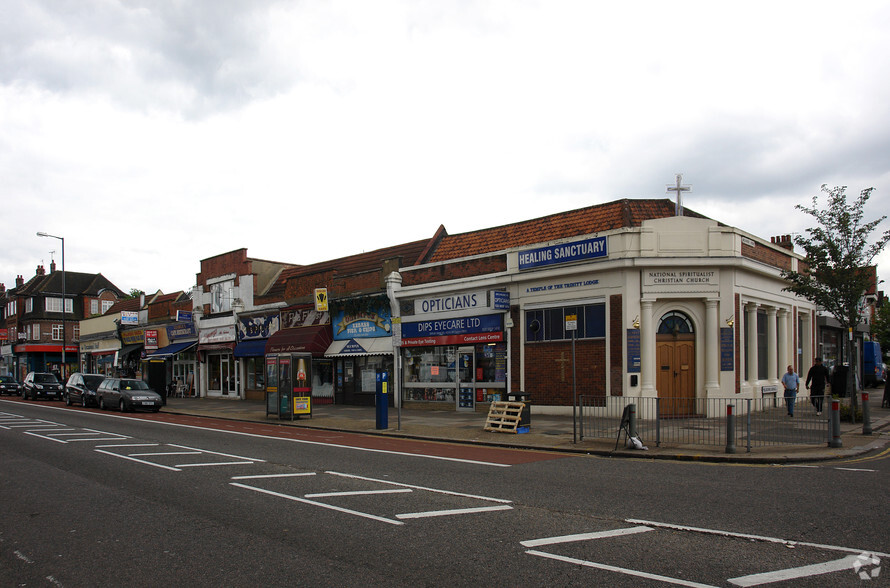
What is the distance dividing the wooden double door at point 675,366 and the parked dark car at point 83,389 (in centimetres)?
2486

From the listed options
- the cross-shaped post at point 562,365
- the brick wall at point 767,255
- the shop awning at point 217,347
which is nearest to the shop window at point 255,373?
the shop awning at point 217,347

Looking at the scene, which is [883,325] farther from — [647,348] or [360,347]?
[360,347]

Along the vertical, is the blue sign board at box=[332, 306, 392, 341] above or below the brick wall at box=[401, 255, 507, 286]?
below

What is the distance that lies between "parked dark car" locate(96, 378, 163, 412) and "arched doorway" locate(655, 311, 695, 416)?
67.3ft

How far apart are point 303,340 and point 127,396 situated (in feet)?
25.2

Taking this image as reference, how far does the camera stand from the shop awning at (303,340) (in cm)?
2856

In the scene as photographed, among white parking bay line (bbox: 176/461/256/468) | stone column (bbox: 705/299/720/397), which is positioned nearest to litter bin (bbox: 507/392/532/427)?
stone column (bbox: 705/299/720/397)

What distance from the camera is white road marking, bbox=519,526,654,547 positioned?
6.51 m

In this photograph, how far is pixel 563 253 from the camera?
2067 centimetres

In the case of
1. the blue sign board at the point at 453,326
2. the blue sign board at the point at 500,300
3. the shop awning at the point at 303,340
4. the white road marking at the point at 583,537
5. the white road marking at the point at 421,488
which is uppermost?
the blue sign board at the point at 500,300

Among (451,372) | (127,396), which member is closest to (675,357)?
(451,372)

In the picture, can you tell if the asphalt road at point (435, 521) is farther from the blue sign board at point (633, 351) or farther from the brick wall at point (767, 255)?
the brick wall at point (767, 255)

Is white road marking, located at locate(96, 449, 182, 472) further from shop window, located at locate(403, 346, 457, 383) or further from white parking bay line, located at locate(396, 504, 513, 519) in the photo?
shop window, located at locate(403, 346, 457, 383)

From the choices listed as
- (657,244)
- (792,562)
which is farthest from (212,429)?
(792,562)
